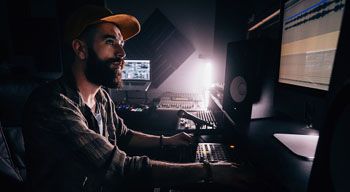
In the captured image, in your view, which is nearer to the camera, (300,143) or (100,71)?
(300,143)

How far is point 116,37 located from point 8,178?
0.85 m

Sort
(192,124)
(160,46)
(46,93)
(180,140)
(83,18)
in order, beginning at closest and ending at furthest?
(46,93) → (83,18) → (180,140) → (192,124) → (160,46)

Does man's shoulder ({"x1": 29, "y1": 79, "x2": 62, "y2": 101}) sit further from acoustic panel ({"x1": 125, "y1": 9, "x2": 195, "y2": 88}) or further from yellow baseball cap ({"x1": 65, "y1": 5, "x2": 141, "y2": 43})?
acoustic panel ({"x1": 125, "y1": 9, "x2": 195, "y2": 88})

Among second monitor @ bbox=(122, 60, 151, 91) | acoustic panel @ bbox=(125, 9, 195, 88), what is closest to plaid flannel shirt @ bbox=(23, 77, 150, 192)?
second monitor @ bbox=(122, 60, 151, 91)

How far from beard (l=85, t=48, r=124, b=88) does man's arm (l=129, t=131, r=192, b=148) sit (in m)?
0.38

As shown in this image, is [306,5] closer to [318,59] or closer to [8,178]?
[318,59]

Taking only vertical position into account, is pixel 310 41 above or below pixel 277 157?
above

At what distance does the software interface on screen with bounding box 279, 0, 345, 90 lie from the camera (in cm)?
61

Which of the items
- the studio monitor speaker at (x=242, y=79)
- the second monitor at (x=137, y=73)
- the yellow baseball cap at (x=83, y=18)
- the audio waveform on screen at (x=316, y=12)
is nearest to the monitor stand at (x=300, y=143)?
the studio monitor speaker at (x=242, y=79)

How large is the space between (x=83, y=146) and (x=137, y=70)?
227 cm

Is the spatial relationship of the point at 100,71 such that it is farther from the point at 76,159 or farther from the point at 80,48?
the point at 76,159

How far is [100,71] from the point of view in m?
1.19

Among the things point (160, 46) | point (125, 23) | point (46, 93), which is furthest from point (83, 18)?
point (160, 46)

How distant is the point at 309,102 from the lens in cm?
72
